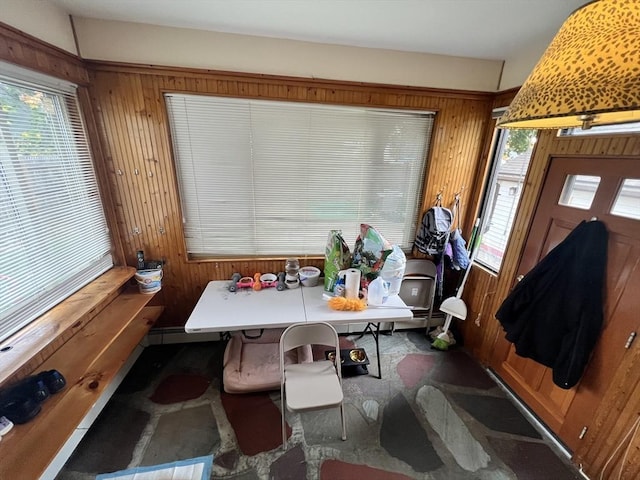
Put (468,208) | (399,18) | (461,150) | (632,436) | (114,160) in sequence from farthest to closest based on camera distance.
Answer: (468,208) → (461,150) → (114,160) → (399,18) → (632,436)

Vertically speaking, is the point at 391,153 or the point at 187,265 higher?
the point at 391,153

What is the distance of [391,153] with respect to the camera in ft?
7.94

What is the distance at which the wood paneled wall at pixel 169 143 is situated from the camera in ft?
6.36

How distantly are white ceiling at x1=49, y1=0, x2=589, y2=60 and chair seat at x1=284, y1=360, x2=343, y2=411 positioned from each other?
7.69 feet

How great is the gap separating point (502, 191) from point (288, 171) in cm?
197

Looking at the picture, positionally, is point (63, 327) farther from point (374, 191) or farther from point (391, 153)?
point (391, 153)

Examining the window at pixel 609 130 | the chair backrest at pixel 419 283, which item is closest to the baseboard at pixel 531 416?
the chair backrest at pixel 419 283

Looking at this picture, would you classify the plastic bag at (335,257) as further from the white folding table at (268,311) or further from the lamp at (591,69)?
the lamp at (591,69)

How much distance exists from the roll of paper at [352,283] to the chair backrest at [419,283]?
72 centimetres

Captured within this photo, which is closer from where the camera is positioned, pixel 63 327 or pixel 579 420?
pixel 63 327

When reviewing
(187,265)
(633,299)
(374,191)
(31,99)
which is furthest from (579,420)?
(31,99)

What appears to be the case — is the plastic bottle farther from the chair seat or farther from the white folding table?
the chair seat

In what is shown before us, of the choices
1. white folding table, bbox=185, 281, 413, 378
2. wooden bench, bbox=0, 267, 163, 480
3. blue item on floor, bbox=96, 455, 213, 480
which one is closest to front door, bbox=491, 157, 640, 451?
white folding table, bbox=185, 281, 413, 378

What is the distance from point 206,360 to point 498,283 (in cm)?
274
